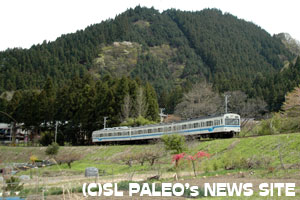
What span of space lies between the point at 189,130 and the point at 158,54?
129 meters

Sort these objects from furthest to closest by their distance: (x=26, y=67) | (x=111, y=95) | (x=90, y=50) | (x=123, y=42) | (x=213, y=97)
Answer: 1. (x=123, y=42)
2. (x=90, y=50)
3. (x=26, y=67)
4. (x=213, y=97)
5. (x=111, y=95)

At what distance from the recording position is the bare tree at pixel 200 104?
54.0 metres

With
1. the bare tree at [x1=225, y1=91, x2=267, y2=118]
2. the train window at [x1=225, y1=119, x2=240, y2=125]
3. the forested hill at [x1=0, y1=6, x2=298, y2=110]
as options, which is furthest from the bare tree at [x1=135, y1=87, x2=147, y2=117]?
the forested hill at [x1=0, y1=6, x2=298, y2=110]

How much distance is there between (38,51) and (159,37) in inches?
2881

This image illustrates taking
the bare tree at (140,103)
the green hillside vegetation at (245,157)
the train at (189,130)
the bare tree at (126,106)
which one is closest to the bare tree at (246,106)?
the bare tree at (140,103)

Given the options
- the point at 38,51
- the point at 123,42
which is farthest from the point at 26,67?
the point at 123,42

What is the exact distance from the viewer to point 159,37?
175750 millimetres

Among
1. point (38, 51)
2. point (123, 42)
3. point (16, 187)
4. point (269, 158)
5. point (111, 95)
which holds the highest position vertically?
point (123, 42)

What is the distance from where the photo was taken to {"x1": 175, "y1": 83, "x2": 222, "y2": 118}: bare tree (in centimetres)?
5400

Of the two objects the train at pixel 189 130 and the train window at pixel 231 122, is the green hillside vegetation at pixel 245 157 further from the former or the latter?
the train window at pixel 231 122

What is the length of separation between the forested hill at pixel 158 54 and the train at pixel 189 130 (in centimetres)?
3912

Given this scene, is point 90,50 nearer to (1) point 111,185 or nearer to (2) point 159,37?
(2) point 159,37

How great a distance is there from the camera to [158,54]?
522ft

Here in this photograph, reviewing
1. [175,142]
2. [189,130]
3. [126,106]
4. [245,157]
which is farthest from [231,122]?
[126,106]
